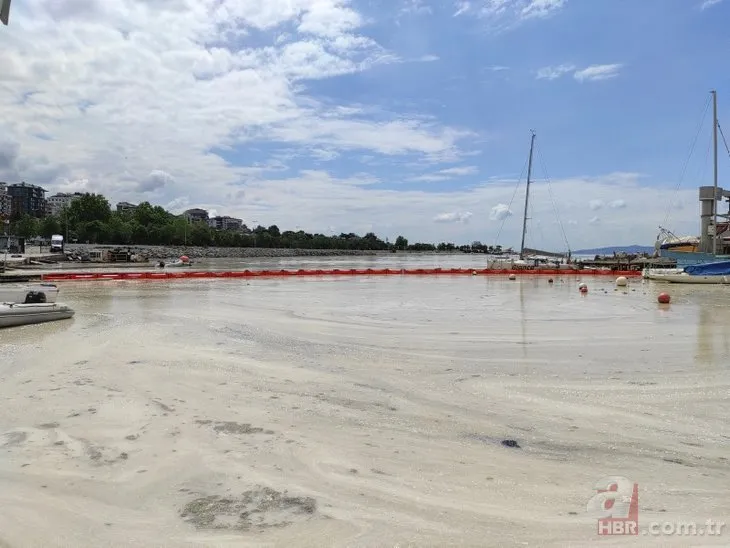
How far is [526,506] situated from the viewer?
4414mm

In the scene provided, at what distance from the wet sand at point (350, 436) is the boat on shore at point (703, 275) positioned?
1092 inches

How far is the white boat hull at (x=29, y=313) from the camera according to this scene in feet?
46.5

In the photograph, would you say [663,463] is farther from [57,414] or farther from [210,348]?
[210,348]

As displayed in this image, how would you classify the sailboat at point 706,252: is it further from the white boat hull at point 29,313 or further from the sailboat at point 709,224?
the white boat hull at point 29,313

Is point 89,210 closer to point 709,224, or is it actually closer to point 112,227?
point 112,227

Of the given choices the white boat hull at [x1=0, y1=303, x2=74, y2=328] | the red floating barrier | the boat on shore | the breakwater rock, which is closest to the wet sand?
the white boat hull at [x1=0, y1=303, x2=74, y2=328]

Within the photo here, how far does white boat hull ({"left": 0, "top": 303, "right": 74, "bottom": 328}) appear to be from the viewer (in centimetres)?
1417

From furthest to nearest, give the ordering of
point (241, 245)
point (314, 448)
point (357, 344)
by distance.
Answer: point (241, 245), point (357, 344), point (314, 448)

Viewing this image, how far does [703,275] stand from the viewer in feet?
122

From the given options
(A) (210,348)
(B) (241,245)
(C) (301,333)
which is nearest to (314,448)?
(A) (210,348)

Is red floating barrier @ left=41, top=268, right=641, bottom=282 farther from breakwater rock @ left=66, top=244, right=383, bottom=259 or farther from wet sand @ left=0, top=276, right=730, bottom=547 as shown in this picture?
breakwater rock @ left=66, top=244, right=383, bottom=259

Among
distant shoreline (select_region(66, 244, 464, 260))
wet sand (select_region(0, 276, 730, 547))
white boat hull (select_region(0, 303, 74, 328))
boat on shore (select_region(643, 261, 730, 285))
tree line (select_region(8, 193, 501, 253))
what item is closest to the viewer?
wet sand (select_region(0, 276, 730, 547))

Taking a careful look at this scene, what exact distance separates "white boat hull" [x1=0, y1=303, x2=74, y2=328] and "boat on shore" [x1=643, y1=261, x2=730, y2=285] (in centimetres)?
3745

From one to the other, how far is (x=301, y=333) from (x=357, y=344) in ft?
7.05
